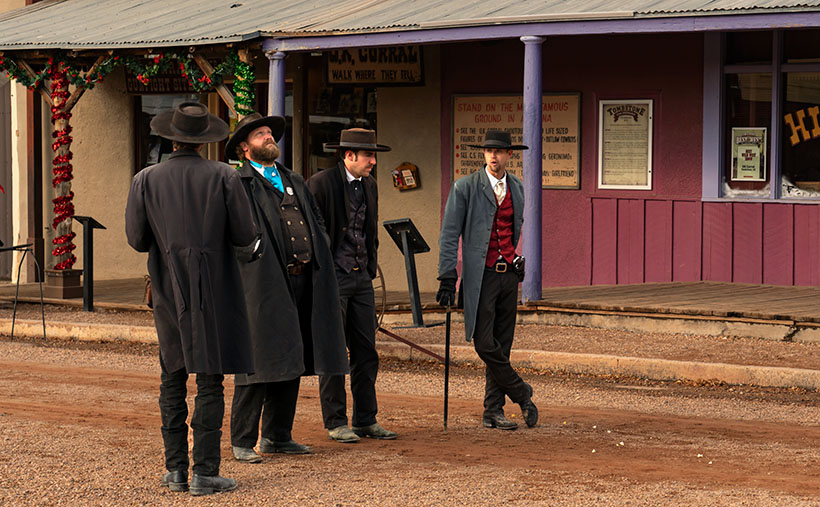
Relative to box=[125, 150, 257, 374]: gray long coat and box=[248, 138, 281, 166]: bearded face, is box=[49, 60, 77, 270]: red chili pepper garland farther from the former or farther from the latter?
→ box=[125, 150, 257, 374]: gray long coat

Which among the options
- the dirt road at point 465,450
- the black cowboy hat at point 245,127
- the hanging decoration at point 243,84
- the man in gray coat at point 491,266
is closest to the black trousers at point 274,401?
the dirt road at point 465,450

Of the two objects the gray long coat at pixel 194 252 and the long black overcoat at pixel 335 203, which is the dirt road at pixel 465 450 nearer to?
the gray long coat at pixel 194 252

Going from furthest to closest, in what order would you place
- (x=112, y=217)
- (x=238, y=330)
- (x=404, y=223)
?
1. (x=112, y=217)
2. (x=404, y=223)
3. (x=238, y=330)

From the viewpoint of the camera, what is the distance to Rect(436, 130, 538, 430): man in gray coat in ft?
27.1

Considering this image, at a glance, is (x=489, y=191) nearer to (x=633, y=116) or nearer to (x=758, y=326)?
(x=758, y=326)

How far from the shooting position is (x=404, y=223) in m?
10.5

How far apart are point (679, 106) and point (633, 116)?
551 mm

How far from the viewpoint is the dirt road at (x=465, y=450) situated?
652cm

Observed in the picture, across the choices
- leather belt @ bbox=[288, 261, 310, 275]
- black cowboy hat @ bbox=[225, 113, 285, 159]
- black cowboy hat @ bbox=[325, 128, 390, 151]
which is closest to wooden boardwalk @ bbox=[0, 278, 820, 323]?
black cowboy hat @ bbox=[325, 128, 390, 151]

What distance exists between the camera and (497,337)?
333 inches

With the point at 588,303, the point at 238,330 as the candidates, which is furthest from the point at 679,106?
the point at 238,330

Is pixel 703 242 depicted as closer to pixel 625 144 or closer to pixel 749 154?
pixel 749 154

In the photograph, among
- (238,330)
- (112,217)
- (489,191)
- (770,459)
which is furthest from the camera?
(112,217)

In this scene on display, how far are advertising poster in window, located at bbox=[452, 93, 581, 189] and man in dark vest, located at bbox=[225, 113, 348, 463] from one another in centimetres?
733
